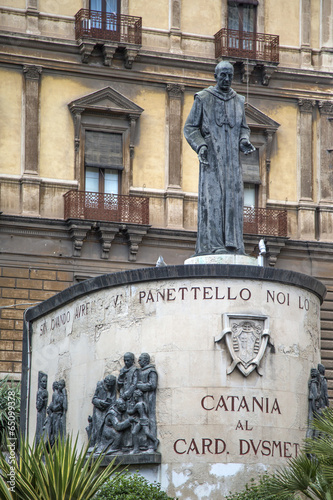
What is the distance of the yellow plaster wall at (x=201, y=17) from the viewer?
38.2 m

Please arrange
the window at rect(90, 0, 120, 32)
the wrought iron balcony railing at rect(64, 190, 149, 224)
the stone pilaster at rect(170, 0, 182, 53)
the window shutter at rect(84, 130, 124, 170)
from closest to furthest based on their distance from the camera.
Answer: the wrought iron balcony railing at rect(64, 190, 149, 224) < the window shutter at rect(84, 130, 124, 170) < the window at rect(90, 0, 120, 32) < the stone pilaster at rect(170, 0, 182, 53)

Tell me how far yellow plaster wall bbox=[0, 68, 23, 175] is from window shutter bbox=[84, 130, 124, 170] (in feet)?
5.91

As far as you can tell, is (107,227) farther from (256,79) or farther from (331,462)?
(331,462)

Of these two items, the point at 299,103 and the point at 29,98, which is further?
the point at 299,103

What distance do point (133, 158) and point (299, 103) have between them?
499 centimetres

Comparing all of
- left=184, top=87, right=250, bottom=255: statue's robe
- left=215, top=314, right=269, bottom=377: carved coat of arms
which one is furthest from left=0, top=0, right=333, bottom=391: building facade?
left=215, top=314, right=269, bottom=377: carved coat of arms

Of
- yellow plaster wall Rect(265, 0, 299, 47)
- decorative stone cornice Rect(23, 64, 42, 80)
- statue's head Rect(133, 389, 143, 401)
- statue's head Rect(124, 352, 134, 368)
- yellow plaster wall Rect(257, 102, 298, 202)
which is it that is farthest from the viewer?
→ yellow plaster wall Rect(265, 0, 299, 47)

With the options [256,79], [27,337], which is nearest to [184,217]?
[256,79]

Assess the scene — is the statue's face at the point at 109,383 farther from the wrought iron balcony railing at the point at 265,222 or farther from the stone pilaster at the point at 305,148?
the stone pilaster at the point at 305,148

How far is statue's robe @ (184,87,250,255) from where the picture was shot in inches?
795

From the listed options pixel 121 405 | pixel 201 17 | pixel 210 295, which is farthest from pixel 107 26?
pixel 121 405

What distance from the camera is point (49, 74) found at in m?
36.5

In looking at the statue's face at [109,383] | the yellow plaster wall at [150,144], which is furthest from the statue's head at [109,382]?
the yellow plaster wall at [150,144]

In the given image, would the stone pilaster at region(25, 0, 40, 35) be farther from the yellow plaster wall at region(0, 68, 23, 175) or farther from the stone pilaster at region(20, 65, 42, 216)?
the yellow plaster wall at region(0, 68, 23, 175)
